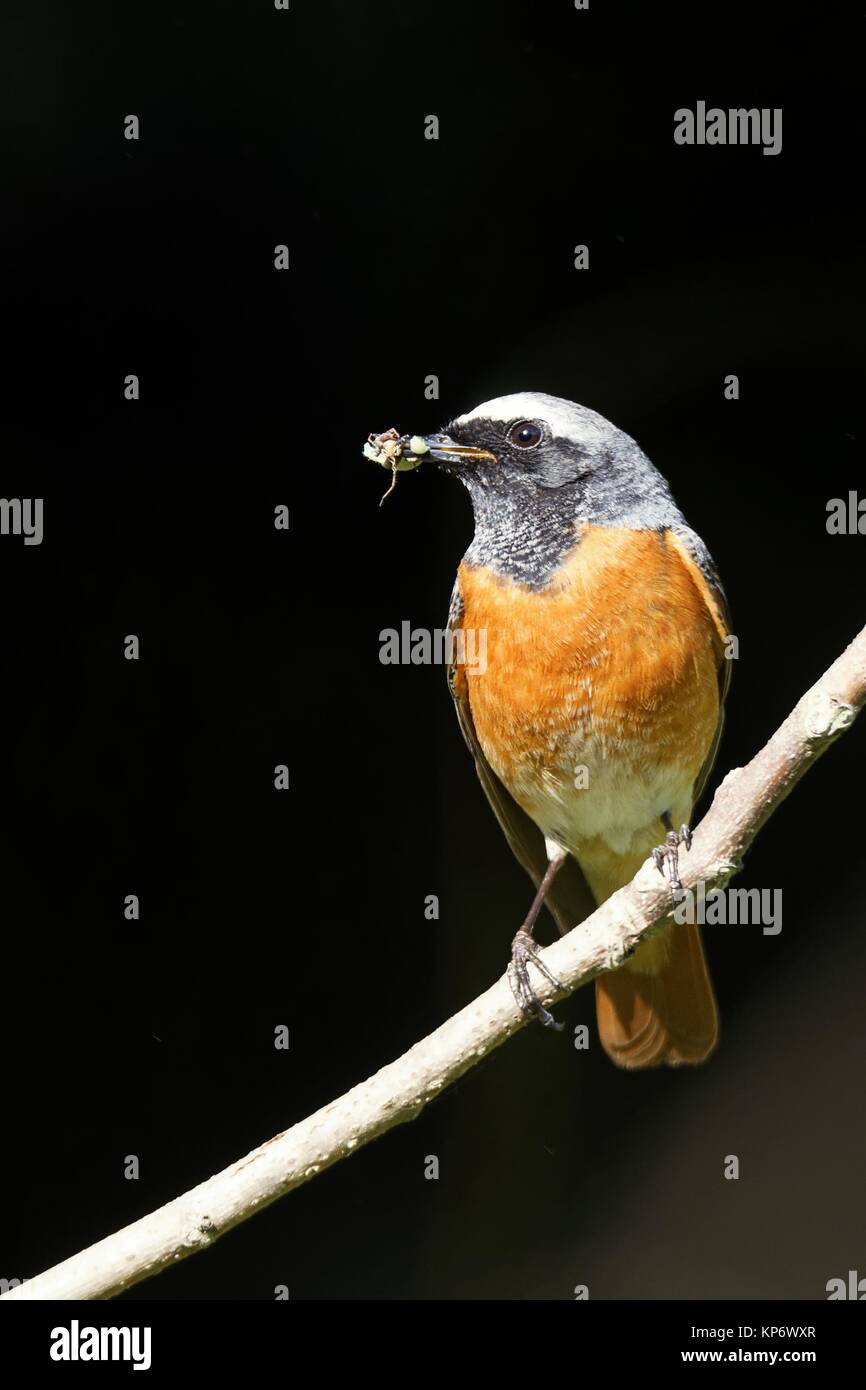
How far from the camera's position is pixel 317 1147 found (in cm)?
294

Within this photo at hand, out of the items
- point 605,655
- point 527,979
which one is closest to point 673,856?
point 527,979

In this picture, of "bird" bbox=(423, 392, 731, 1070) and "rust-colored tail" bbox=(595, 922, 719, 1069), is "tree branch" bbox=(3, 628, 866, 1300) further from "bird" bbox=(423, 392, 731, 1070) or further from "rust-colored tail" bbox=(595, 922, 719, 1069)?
"rust-colored tail" bbox=(595, 922, 719, 1069)

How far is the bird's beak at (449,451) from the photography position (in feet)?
12.4

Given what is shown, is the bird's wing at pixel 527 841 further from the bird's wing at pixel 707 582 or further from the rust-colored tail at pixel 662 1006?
the bird's wing at pixel 707 582

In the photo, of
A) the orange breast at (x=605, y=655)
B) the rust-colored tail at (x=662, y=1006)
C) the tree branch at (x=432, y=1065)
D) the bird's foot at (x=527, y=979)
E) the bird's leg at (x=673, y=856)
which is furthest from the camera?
the rust-colored tail at (x=662, y=1006)

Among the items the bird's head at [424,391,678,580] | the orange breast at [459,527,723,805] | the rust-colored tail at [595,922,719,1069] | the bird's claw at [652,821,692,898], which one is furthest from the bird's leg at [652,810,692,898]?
the bird's head at [424,391,678,580]

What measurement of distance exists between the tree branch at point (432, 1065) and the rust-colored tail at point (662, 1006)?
1044 millimetres

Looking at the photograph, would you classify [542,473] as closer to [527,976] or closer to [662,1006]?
[527,976]

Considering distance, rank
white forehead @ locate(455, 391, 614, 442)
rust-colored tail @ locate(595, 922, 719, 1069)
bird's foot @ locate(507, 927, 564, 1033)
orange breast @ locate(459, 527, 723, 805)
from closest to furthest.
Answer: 1. bird's foot @ locate(507, 927, 564, 1033)
2. orange breast @ locate(459, 527, 723, 805)
3. white forehead @ locate(455, 391, 614, 442)
4. rust-colored tail @ locate(595, 922, 719, 1069)

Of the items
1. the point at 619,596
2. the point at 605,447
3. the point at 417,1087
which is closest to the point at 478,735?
the point at 619,596

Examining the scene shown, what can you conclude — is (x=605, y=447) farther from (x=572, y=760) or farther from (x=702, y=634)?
(x=572, y=760)

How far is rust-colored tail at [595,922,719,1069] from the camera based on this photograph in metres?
4.10

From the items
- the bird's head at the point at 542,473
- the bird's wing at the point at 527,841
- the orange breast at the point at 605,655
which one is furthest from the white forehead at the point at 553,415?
the bird's wing at the point at 527,841

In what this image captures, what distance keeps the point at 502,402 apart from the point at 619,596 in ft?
2.08
